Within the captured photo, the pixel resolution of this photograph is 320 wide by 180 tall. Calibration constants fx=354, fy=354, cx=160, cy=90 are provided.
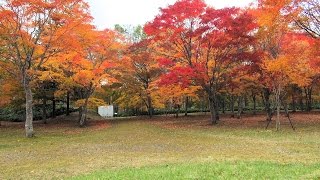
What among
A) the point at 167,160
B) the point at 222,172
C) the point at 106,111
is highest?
the point at 106,111

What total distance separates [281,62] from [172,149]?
10.1 metres

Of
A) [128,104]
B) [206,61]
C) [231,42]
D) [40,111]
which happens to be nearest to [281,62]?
[231,42]

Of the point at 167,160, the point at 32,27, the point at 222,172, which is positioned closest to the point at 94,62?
the point at 32,27

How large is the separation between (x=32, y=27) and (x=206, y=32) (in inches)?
520

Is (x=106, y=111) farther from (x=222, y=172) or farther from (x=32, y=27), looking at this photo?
(x=222, y=172)

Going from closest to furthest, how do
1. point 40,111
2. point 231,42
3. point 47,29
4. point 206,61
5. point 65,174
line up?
point 65,174, point 47,29, point 231,42, point 206,61, point 40,111

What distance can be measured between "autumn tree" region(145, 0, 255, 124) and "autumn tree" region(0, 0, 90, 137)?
22.4ft

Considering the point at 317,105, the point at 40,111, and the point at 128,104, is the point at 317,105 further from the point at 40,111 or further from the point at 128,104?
the point at 40,111

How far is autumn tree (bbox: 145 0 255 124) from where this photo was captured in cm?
2722

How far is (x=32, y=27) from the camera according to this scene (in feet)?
77.4

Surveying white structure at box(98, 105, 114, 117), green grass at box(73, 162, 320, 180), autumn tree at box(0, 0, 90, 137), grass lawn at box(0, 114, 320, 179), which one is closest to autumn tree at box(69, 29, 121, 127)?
autumn tree at box(0, 0, 90, 137)

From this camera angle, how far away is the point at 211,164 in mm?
11305

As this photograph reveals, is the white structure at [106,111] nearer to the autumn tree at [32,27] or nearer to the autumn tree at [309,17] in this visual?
the autumn tree at [32,27]

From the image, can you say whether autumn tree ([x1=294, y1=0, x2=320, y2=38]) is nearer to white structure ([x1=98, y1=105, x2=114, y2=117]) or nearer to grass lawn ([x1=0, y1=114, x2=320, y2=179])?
grass lawn ([x1=0, y1=114, x2=320, y2=179])
